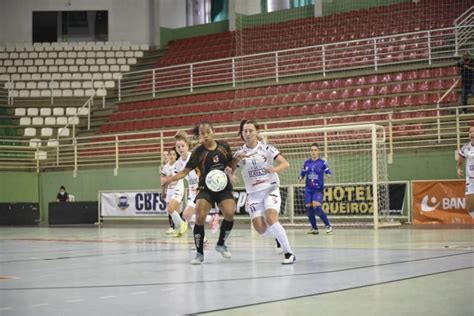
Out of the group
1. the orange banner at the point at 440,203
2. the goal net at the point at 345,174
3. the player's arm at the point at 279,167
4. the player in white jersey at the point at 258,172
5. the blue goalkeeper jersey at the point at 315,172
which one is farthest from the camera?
the goal net at the point at 345,174

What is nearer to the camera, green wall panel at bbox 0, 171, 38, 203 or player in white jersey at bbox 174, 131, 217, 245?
player in white jersey at bbox 174, 131, 217, 245

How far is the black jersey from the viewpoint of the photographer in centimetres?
1001

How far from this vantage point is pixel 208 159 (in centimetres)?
1001

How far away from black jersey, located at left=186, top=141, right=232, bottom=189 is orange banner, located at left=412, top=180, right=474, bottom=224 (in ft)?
37.7

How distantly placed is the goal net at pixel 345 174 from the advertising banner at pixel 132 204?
5.11 metres

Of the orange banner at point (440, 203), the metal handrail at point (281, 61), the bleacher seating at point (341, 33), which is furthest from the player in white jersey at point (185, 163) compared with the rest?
the bleacher seating at point (341, 33)

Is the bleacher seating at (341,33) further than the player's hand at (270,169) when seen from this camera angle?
Yes

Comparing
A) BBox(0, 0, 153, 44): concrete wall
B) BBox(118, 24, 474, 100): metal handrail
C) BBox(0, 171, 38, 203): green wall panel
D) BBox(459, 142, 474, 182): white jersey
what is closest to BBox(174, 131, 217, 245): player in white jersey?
BBox(459, 142, 474, 182): white jersey

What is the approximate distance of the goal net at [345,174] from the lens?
20.7 meters

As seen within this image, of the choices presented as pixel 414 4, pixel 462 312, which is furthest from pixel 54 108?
pixel 462 312

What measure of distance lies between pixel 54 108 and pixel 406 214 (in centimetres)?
1847

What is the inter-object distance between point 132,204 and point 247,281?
20.0m

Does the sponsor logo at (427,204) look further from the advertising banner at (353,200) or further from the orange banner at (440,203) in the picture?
the advertising banner at (353,200)

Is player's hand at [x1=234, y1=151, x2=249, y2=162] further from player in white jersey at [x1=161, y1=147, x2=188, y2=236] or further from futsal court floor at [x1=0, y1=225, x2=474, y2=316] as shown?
player in white jersey at [x1=161, y1=147, x2=188, y2=236]
